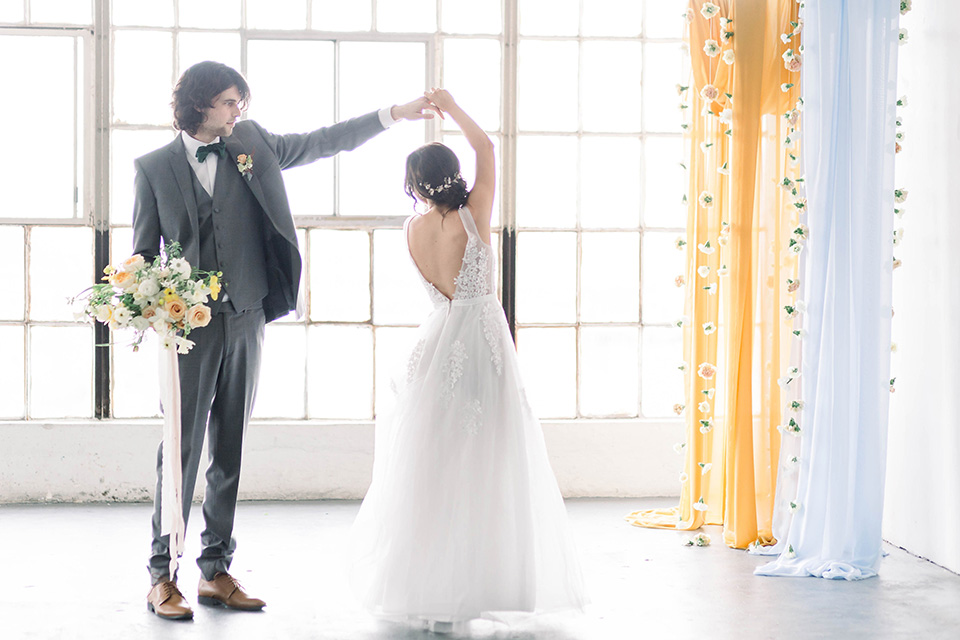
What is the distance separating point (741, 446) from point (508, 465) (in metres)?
1.35

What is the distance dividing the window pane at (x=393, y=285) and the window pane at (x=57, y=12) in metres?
1.83

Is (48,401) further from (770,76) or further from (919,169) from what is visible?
(919,169)

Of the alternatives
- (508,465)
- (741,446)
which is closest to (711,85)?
(741,446)

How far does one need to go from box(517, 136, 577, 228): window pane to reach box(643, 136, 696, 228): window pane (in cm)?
39

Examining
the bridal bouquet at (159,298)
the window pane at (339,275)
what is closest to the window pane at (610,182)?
the window pane at (339,275)

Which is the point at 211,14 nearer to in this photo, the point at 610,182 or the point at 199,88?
the point at 199,88

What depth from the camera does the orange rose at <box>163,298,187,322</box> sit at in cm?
275

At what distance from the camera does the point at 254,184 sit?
9.88 feet

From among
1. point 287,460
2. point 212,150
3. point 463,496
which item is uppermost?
point 212,150

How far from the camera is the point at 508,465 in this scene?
2805 millimetres

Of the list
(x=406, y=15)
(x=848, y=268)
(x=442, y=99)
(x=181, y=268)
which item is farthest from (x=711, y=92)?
(x=181, y=268)

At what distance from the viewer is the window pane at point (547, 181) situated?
4.78m

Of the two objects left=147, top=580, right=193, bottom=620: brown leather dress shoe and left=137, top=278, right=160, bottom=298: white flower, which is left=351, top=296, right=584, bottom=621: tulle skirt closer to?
left=147, top=580, right=193, bottom=620: brown leather dress shoe

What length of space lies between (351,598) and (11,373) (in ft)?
8.38
